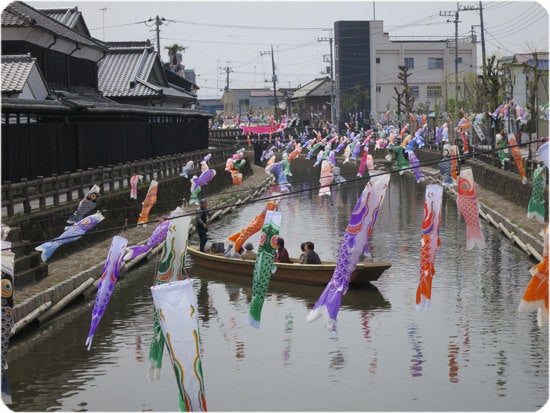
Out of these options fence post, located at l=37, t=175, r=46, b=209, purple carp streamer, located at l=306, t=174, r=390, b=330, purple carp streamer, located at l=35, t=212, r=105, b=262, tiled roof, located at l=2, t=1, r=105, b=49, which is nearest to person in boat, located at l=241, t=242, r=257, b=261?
purple carp streamer, located at l=35, t=212, r=105, b=262

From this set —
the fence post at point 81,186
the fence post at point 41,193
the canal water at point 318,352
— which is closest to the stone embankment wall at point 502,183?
the canal water at point 318,352

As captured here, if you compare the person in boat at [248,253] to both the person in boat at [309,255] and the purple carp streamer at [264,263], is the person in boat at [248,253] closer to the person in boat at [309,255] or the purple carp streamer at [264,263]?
the person in boat at [309,255]

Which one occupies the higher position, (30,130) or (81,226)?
(30,130)

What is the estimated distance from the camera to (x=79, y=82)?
48.2 metres

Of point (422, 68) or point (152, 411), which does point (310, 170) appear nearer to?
point (422, 68)

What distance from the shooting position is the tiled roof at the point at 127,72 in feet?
Answer: 190

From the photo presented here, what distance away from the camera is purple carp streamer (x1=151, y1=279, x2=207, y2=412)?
13750mm

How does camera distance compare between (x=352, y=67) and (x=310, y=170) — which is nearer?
(x=310, y=170)

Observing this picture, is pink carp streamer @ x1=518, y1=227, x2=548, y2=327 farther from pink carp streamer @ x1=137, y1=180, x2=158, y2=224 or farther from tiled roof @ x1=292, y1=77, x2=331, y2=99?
tiled roof @ x1=292, y1=77, x2=331, y2=99

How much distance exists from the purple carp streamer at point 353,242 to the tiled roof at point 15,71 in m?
18.5

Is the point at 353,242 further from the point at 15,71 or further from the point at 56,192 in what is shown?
the point at 15,71

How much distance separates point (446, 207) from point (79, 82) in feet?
59.0

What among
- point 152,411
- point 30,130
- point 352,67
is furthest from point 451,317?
point 352,67

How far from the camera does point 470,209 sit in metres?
24.5
